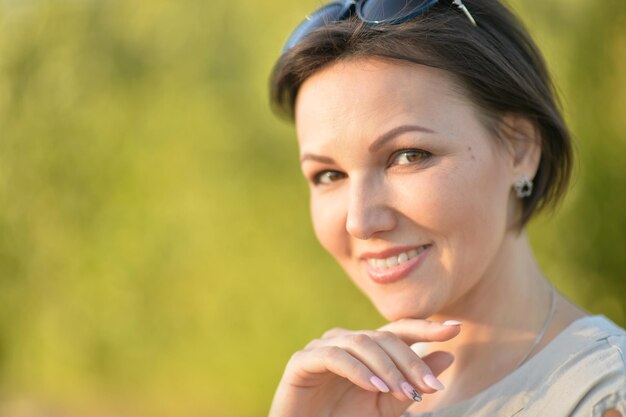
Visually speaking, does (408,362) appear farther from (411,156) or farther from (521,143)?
(521,143)

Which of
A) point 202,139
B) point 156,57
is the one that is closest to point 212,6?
point 156,57

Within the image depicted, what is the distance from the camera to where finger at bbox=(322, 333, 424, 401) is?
6.27ft

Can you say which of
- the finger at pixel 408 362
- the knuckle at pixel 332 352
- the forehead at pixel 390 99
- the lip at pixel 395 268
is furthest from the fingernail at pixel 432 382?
the forehead at pixel 390 99

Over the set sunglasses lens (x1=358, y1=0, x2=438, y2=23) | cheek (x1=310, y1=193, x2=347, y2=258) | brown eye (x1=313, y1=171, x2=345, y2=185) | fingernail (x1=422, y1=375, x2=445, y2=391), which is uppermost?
sunglasses lens (x1=358, y1=0, x2=438, y2=23)

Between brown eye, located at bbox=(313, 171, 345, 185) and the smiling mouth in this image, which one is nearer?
the smiling mouth

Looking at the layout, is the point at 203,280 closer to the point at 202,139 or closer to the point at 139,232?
the point at 139,232

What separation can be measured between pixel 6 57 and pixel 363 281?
14.5 ft

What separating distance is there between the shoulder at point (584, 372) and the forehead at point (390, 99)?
614 millimetres

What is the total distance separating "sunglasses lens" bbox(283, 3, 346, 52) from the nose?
0.47 metres

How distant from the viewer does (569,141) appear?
2.37 m

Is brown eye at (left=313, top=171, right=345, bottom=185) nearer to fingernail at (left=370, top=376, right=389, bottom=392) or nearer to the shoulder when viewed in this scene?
fingernail at (left=370, top=376, right=389, bottom=392)

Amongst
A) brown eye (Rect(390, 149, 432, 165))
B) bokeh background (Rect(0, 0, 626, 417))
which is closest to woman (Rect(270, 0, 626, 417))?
brown eye (Rect(390, 149, 432, 165))

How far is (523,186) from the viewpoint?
2.29 metres

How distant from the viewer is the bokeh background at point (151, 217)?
550cm
